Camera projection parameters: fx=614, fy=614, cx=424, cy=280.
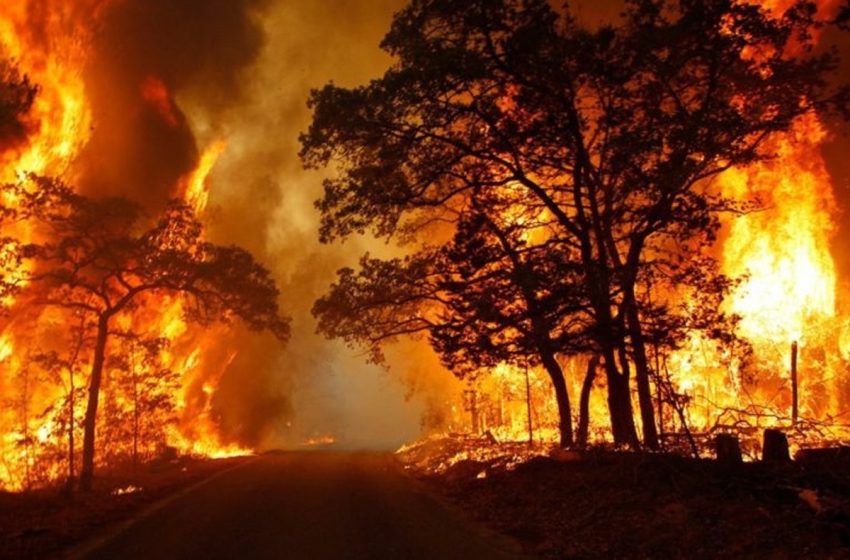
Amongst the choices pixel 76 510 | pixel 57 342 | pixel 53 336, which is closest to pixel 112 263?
pixel 76 510

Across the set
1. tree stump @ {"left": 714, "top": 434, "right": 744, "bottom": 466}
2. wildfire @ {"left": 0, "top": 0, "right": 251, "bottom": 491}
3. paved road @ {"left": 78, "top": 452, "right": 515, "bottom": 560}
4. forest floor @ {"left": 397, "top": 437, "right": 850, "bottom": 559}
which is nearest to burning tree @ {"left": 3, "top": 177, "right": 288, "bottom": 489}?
wildfire @ {"left": 0, "top": 0, "right": 251, "bottom": 491}

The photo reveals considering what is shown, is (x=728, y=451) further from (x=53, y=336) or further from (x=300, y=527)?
(x=53, y=336)

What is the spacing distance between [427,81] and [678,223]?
7.14 m

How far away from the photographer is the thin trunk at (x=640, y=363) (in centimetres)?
1471

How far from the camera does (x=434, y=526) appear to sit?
11.7 m

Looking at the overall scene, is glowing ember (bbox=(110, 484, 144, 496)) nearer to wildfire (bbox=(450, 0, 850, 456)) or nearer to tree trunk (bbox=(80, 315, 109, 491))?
tree trunk (bbox=(80, 315, 109, 491))

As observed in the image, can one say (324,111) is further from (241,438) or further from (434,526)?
(241,438)

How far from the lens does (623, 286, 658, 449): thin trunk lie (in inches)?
579

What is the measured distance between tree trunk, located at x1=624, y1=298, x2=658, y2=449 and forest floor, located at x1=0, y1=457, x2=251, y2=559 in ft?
39.1

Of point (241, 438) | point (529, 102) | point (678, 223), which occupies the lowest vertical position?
point (241, 438)

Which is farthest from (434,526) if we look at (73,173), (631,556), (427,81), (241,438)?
(241,438)

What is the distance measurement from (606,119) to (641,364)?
20.8 ft

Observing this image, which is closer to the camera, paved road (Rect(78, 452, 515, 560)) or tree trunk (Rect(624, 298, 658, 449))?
paved road (Rect(78, 452, 515, 560))

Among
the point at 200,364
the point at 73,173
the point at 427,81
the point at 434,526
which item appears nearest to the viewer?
the point at 434,526
